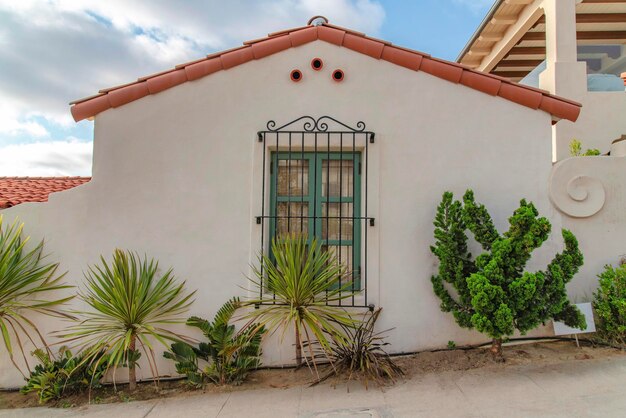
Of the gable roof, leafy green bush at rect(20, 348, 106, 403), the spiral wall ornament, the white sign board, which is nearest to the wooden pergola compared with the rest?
the gable roof

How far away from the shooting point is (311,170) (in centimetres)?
507

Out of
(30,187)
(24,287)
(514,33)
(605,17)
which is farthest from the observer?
(514,33)

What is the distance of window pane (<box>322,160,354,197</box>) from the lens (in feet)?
16.6

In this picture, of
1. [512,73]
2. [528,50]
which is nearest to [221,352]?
[528,50]

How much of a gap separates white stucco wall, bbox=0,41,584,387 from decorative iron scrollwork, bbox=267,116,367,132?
9 centimetres

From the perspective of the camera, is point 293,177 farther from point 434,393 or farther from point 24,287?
point 24,287

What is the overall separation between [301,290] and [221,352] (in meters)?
1.17

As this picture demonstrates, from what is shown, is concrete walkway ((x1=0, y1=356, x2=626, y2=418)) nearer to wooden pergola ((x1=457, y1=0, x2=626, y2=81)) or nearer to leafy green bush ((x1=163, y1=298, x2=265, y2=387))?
leafy green bush ((x1=163, y1=298, x2=265, y2=387))

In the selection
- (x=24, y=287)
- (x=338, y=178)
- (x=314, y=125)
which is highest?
(x=314, y=125)

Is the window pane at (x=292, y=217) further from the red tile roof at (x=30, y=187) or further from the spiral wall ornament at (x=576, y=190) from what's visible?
the red tile roof at (x=30, y=187)

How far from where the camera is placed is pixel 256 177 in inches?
193

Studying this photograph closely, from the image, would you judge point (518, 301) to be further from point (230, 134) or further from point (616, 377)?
point (230, 134)

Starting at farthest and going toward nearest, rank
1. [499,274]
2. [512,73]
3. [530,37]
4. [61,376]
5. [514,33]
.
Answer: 1. [512,73]
2. [530,37]
3. [514,33]
4. [61,376]
5. [499,274]

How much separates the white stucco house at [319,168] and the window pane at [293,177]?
6 centimetres
